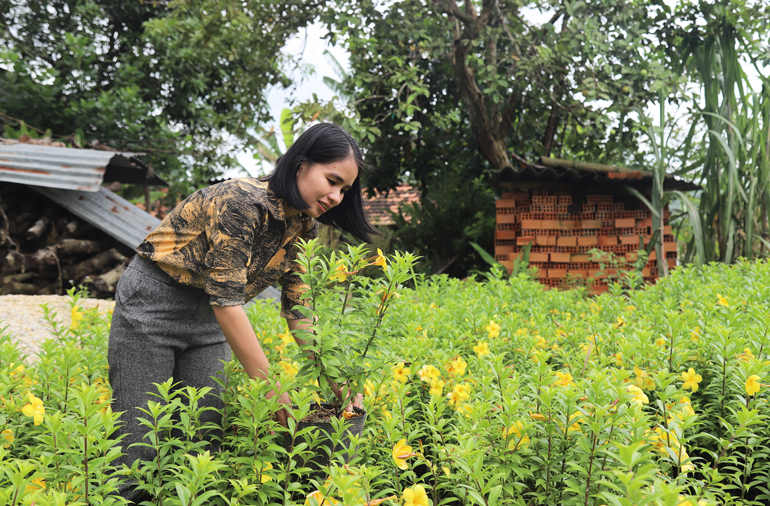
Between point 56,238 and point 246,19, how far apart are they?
3.52 metres

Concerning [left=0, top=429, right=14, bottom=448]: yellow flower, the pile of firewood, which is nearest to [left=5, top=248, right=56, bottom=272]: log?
the pile of firewood

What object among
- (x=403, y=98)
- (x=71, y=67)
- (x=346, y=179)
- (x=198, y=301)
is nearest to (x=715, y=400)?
(x=346, y=179)

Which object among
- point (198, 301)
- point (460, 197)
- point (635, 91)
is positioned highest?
point (635, 91)

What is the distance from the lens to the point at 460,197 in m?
8.21

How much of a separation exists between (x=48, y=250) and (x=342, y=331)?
6.06m

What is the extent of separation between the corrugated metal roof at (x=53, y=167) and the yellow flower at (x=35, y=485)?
207 inches

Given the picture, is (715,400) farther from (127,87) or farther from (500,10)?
(127,87)

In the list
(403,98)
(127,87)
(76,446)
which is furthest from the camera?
(127,87)

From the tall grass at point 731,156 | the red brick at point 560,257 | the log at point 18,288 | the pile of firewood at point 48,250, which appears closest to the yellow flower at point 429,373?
the tall grass at point 731,156

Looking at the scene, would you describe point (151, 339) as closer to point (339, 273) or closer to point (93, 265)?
point (339, 273)

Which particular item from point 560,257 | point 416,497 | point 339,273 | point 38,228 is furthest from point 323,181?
point 38,228

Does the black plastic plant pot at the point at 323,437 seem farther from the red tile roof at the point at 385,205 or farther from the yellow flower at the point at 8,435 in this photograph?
the red tile roof at the point at 385,205

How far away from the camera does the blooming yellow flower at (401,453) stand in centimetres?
130

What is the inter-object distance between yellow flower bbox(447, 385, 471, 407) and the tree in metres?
7.08
